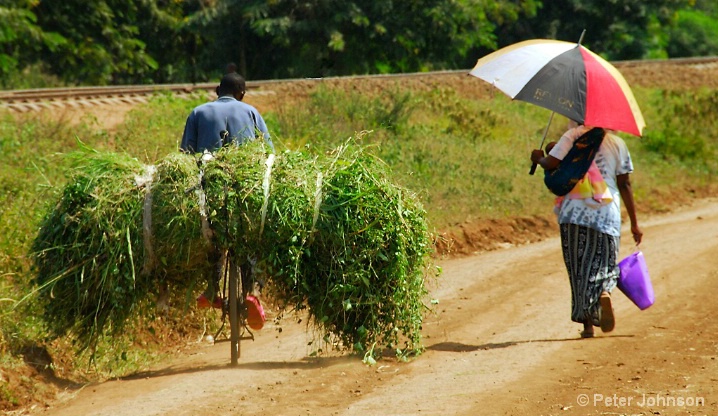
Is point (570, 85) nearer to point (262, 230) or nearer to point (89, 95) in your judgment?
point (262, 230)

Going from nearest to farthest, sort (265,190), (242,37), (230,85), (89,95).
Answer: (265,190) → (230,85) → (89,95) → (242,37)

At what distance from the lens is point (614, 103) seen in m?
7.41

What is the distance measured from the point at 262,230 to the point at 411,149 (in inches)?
352

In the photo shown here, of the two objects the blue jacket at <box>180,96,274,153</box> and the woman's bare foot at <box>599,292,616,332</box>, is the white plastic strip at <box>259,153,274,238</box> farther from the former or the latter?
the woman's bare foot at <box>599,292,616,332</box>

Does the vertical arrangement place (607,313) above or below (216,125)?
below

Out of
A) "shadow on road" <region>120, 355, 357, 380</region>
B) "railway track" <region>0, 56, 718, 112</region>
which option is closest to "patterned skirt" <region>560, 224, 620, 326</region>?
"shadow on road" <region>120, 355, 357, 380</region>

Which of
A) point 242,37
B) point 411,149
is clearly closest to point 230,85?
point 411,149

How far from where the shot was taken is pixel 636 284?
786 cm

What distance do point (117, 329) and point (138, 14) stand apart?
67.7ft

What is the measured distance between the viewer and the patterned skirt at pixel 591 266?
7801mm

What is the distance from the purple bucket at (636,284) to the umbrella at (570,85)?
1.11m

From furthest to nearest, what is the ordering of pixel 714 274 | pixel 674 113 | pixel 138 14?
pixel 138 14 → pixel 674 113 → pixel 714 274

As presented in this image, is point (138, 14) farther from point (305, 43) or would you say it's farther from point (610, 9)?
point (610, 9)

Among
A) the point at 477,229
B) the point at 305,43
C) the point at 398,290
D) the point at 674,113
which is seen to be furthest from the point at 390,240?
the point at 305,43
